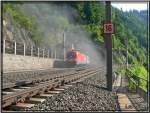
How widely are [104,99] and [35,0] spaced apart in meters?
3.61

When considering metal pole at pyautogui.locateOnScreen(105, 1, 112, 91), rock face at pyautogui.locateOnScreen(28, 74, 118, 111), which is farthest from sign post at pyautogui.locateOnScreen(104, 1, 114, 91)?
rock face at pyautogui.locateOnScreen(28, 74, 118, 111)

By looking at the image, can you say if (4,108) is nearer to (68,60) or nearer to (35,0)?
(35,0)

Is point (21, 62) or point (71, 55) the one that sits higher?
point (71, 55)

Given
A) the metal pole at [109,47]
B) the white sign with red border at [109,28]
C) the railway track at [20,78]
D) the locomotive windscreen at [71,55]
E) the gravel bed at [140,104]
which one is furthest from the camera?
the locomotive windscreen at [71,55]

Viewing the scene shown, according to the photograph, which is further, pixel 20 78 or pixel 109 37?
pixel 20 78

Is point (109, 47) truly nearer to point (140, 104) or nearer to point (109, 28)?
point (109, 28)

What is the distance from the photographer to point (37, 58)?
35406 mm

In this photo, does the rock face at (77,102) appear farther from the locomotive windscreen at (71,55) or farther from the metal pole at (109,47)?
the locomotive windscreen at (71,55)

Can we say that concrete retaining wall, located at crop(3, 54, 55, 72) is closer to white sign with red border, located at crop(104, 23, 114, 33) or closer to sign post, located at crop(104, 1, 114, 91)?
sign post, located at crop(104, 1, 114, 91)

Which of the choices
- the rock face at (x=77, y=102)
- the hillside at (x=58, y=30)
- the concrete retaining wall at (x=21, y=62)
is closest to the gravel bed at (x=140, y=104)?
the rock face at (x=77, y=102)

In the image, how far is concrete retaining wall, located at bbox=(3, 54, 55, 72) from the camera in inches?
1005

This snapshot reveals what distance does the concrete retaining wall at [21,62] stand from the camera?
2553 centimetres

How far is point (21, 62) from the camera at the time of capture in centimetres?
2930

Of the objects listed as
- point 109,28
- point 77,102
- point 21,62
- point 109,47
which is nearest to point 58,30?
point 21,62
